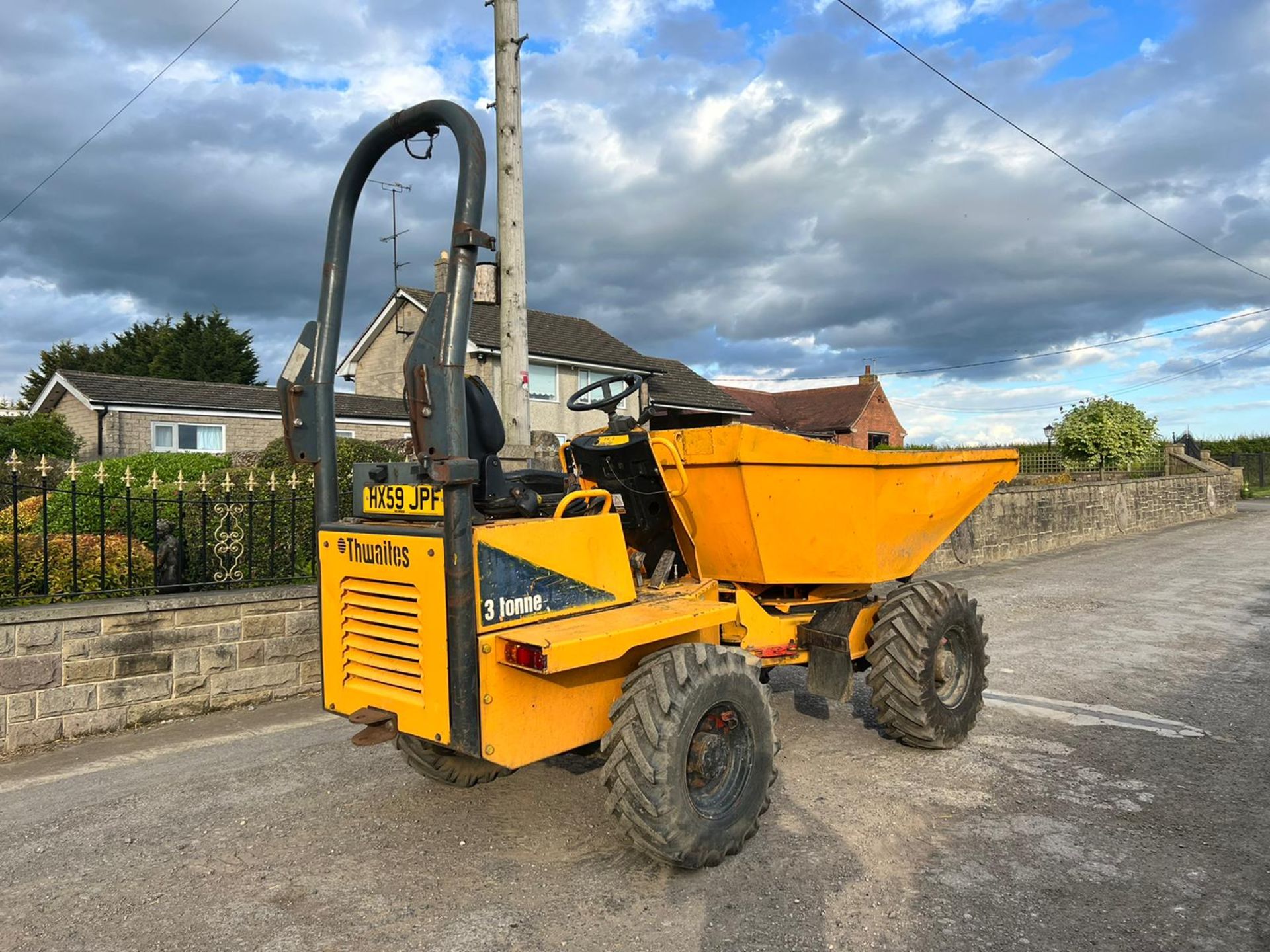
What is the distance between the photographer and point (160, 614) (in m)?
5.67

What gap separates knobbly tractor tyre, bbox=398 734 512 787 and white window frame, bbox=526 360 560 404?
73.2 ft

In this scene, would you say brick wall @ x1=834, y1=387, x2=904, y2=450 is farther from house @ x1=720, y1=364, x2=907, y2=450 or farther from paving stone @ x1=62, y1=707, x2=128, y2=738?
paving stone @ x1=62, y1=707, x2=128, y2=738

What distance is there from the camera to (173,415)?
74.1 feet

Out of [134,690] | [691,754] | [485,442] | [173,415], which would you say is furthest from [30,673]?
[173,415]

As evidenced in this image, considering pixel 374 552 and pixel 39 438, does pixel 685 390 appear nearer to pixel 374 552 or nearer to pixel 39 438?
pixel 39 438

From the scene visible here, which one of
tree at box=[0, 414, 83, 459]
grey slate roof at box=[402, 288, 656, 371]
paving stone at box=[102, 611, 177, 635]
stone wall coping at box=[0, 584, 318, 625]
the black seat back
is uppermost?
grey slate roof at box=[402, 288, 656, 371]

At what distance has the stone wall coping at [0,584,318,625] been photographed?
17.2ft

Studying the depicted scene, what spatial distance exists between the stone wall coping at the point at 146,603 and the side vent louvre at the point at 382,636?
277cm

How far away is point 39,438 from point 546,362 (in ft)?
43.8

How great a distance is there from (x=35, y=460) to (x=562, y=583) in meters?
17.8

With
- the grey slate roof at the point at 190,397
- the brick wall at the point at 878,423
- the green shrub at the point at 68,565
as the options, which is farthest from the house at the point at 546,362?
the green shrub at the point at 68,565

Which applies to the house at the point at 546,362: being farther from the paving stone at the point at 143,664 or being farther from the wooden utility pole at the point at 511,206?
the paving stone at the point at 143,664

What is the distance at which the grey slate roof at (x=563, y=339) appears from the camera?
84.2 feet

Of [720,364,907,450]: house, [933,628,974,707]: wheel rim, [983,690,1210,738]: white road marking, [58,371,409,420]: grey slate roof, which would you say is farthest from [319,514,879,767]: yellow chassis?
[720,364,907,450]: house
